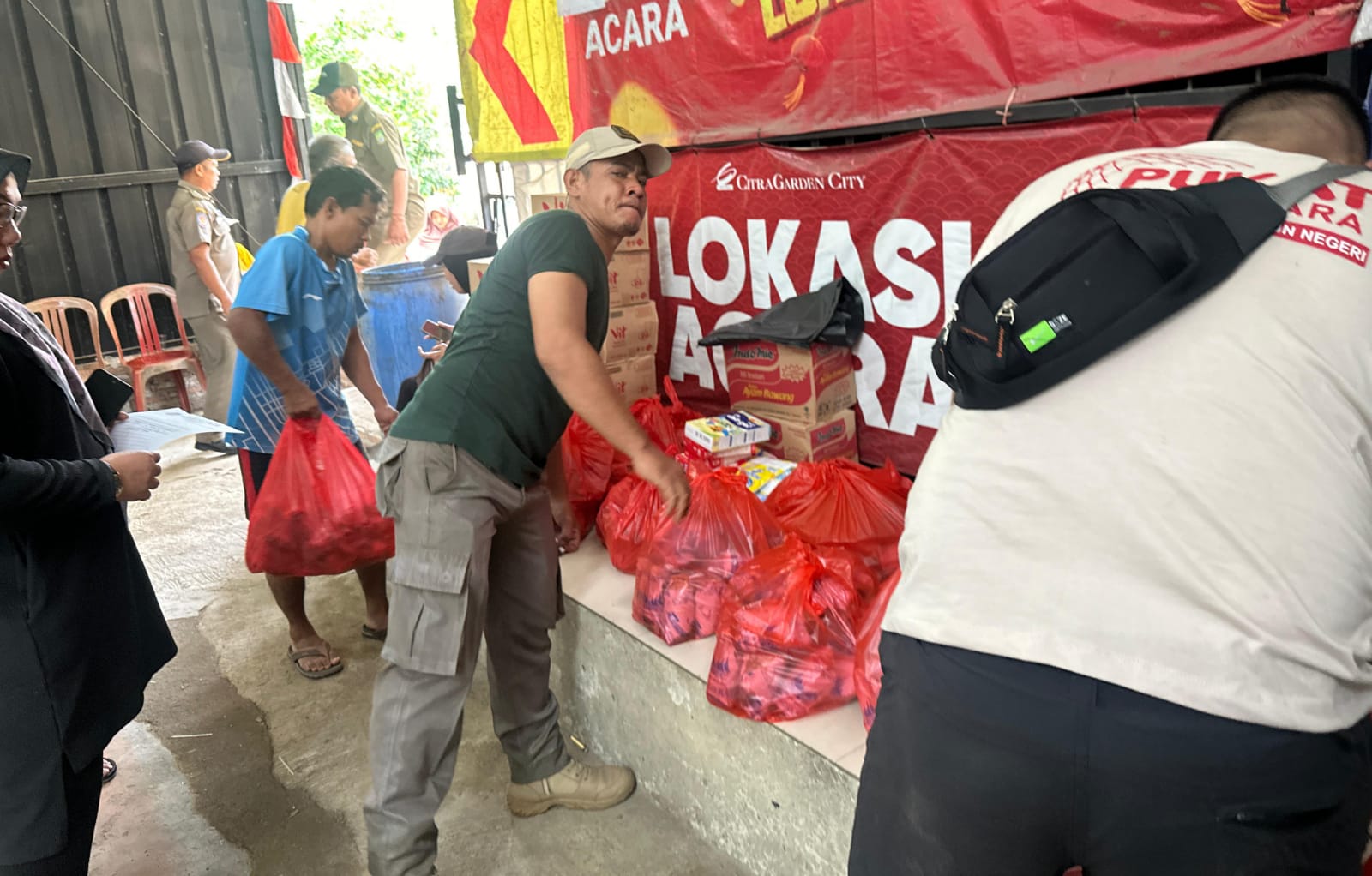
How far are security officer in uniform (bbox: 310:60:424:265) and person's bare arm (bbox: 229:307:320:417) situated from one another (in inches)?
157

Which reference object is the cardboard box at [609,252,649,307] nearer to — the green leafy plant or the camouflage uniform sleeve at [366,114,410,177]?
the camouflage uniform sleeve at [366,114,410,177]

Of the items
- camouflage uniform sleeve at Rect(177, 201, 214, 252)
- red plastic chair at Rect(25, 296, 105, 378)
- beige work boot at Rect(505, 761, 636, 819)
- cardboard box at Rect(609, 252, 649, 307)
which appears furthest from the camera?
red plastic chair at Rect(25, 296, 105, 378)

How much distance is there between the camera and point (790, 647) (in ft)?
6.98

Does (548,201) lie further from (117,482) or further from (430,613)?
(117,482)

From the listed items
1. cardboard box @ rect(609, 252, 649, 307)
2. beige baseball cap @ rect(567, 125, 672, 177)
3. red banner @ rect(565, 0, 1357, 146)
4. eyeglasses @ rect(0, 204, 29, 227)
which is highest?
red banner @ rect(565, 0, 1357, 146)

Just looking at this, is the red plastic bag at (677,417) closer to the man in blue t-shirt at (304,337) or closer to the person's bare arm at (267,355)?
the man in blue t-shirt at (304,337)

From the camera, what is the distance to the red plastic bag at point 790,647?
2115 mm

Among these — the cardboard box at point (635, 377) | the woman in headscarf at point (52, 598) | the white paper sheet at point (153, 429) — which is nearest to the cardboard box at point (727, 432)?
the cardboard box at point (635, 377)

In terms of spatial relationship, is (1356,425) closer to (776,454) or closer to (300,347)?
(776,454)

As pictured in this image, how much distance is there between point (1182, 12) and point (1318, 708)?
5.94 ft

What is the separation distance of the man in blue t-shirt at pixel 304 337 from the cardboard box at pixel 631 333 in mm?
873

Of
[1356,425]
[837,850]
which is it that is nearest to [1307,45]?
[1356,425]

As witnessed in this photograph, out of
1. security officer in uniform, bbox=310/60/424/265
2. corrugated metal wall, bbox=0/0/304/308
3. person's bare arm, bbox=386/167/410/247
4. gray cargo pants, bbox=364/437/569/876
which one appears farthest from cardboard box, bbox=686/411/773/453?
corrugated metal wall, bbox=0/0/304/308

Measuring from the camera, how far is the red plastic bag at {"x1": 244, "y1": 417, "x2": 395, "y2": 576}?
2902mm
